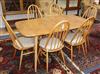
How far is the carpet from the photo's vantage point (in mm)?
2368

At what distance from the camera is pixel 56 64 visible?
2545 millimetres

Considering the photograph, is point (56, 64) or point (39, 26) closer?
point (39, 26)

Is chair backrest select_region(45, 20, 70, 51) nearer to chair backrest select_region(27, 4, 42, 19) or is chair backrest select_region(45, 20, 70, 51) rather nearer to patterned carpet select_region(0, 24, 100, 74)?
patterned carpet select_region(0, 24, 100, 74)

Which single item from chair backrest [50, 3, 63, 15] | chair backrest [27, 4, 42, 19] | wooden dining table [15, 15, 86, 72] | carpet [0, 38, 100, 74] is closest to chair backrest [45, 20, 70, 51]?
wooden dining table [15, 15, 86, 72]

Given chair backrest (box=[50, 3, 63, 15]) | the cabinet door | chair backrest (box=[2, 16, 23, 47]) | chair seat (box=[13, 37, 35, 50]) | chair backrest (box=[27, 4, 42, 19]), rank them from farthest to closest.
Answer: the cabinet door, chair backrest (box=[50, 3, 63, 15]), chair backrest (box=[27, 4, 42, 19]), chair seat (box=[13, 37, 35, 50]), chair backrest (box=[2, 16, 23, 47])

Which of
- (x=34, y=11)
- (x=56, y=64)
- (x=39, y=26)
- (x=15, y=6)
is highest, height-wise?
(x=15, y=6)

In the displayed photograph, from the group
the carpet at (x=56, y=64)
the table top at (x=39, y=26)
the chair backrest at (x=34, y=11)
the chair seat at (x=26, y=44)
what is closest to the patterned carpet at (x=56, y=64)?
the carpet at (x=56, y=64)

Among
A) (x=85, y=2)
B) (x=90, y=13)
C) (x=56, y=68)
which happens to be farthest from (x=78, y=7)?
(x=56, y=68)

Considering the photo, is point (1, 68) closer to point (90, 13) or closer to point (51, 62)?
point (51, 62)

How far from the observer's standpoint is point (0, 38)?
11.5 ft

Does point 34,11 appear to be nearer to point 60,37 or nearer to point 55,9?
point 55,9

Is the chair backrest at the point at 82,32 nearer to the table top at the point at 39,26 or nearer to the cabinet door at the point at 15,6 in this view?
the table top at the point at 39,26

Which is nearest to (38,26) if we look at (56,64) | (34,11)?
(56,64)

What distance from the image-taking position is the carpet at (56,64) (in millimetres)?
2368
